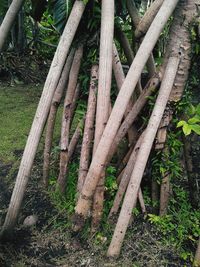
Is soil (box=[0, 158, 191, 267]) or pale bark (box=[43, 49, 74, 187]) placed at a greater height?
pale bark (box=[43, 49, 74, 187])

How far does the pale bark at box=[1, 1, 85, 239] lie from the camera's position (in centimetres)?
251

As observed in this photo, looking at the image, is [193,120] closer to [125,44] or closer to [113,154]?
[113,154]

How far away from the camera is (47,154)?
10.6 feet

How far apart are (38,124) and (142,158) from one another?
0.85m

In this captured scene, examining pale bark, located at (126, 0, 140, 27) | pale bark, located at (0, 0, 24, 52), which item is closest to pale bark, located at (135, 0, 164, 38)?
pale bark, located at (126, 0, 140, 27)

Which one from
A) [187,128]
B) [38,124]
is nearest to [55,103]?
[38,124]

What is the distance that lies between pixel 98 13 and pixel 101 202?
1.63m

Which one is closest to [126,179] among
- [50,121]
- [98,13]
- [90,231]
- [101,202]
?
[101,202]

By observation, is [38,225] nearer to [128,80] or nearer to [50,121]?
[50,121]

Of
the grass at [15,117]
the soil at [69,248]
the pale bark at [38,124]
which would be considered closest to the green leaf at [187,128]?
the soil at [69,248]

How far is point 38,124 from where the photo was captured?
2547 mm

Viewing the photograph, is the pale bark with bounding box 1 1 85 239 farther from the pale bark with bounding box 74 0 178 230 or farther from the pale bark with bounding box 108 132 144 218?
the pale bark with bounding box 108 132 144 218

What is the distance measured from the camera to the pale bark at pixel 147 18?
2639mm

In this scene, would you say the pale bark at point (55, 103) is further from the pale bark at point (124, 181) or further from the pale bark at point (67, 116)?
the pale bark at point (124, 181)
